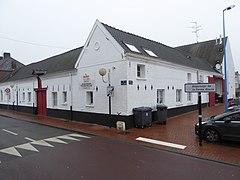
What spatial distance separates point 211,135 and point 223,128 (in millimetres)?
614

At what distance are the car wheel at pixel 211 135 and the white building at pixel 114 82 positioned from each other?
420 cm

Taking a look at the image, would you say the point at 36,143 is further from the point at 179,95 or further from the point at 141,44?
the point at 179,95

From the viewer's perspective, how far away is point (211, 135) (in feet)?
27.8

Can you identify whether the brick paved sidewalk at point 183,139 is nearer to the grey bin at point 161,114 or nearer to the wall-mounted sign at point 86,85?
the grey bin at point 161,114

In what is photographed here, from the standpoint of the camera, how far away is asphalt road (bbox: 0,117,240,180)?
5.29 metres

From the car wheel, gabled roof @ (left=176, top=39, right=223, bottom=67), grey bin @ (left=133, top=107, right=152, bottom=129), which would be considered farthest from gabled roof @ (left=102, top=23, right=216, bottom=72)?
gabled roof @ (left=176, top=39, right=223, bottom=67)

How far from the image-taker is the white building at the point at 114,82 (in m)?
11.5

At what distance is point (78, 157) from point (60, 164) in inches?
31.7

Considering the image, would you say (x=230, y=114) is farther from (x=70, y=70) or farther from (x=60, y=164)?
(x=70, y=70)

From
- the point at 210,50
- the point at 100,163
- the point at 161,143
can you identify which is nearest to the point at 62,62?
the point at 161,143

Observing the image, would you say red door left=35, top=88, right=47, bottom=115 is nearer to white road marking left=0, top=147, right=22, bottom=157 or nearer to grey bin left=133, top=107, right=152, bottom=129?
grey bin left=133, top=107, right=152, bottom=129

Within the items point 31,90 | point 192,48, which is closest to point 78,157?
point 31,90

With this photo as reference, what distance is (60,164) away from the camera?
615cm

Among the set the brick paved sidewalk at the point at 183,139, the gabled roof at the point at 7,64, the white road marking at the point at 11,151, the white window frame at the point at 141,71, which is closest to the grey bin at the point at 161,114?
the brick paved sidewalk at the point at 183,139
